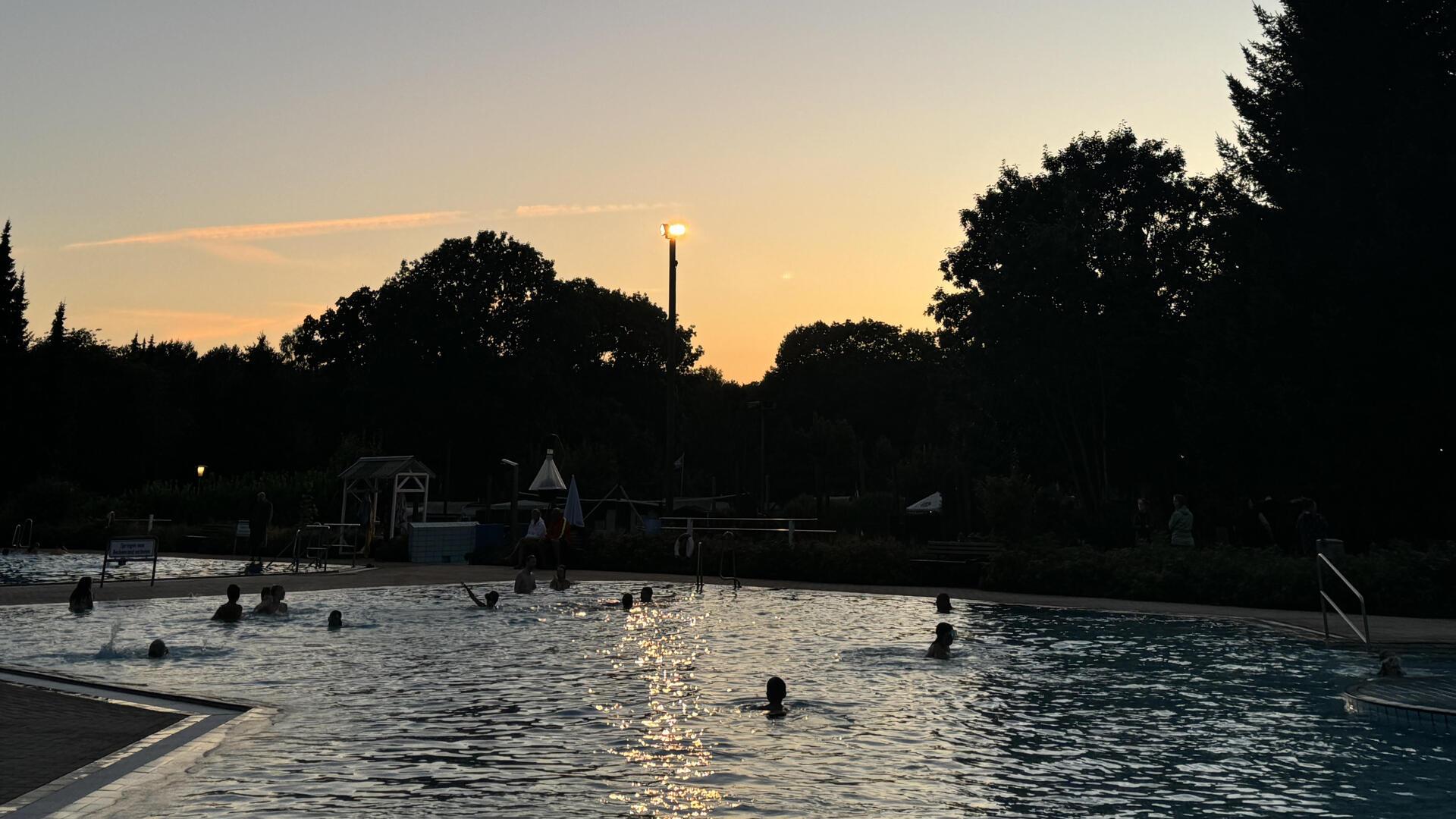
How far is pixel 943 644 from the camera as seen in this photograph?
16.0 metres

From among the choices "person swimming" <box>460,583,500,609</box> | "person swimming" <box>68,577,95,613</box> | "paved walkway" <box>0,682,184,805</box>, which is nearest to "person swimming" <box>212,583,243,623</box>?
"person swimming" <box>68,577,95,613</box>

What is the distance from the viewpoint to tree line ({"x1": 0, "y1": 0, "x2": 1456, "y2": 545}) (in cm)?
3200

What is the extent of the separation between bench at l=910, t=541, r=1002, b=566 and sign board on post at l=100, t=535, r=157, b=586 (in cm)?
1826

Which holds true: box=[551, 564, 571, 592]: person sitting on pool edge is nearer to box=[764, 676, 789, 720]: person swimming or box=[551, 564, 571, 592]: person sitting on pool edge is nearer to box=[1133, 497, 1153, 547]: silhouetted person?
box=[764, 676, 789, 720]: person swimming

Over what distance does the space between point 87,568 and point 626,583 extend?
57.1 feet

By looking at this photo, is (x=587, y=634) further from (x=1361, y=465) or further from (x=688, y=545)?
(x=1361, y=465)

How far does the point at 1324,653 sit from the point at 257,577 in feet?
79.7

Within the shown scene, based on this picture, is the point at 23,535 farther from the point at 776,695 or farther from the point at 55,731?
the point at 776,695

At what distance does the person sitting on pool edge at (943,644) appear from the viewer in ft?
52.3

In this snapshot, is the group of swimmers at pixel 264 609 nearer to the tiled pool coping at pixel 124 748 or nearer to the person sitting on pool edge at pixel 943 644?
the tiled pool coping at pixel 124 748

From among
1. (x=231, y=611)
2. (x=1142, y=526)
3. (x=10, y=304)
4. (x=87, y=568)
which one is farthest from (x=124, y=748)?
(x=10, y=304)

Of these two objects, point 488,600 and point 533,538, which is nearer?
point 488,600

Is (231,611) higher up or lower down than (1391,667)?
higher up

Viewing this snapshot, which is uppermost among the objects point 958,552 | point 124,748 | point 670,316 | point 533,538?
point 670,316
